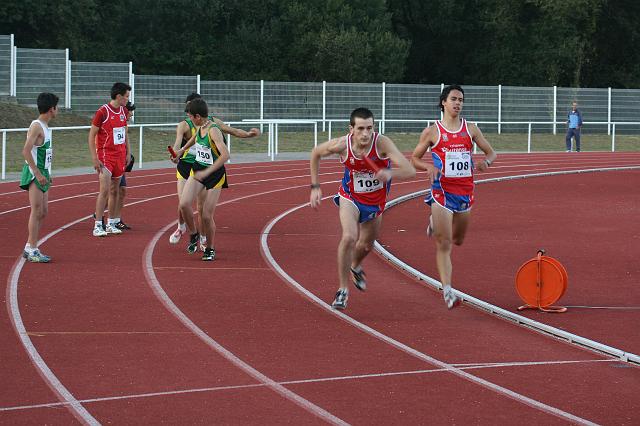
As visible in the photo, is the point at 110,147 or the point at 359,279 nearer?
the point at 359,279

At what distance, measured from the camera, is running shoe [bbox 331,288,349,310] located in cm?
999

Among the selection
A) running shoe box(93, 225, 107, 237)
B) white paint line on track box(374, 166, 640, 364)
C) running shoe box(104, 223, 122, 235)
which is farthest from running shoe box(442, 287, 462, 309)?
running shoe box(104, 223, 122, 235)

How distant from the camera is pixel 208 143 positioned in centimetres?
1294

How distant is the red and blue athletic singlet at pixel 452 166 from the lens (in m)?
10.2

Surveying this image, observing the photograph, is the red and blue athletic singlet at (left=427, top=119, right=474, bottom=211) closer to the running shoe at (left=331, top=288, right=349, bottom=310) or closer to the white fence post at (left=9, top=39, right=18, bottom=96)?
the running shoe at (left=331, top=288, right=349, bottom=310)

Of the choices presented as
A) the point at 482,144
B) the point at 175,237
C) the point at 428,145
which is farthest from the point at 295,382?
the point at 175,237

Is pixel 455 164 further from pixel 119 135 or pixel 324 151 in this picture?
pixel 119 135

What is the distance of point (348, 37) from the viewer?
4956cm

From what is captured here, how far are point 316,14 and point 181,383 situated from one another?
4539 centimetres

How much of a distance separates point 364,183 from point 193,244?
4083 millimetres

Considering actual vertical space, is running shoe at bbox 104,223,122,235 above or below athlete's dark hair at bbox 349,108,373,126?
below

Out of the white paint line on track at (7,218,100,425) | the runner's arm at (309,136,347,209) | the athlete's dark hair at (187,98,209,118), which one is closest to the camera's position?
the white paint line on track at (7,218,100,425)

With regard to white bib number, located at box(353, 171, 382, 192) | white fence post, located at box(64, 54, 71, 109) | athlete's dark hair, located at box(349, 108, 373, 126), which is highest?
white fence post, located at box(64, 54, 71, 109)

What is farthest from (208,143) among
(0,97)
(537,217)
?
(0,97)
